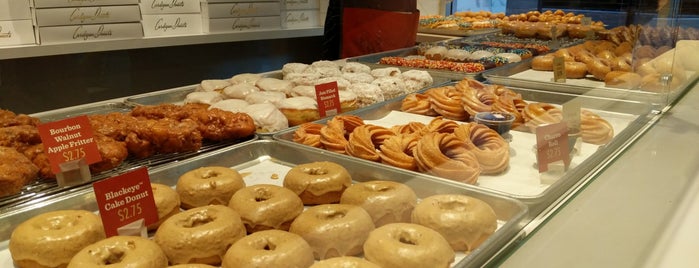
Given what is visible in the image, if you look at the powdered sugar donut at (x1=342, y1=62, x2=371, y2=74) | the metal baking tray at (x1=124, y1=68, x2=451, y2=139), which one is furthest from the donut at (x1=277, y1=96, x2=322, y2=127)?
the powdered sugar donut at (x1=342, y1=62, x2=371, y2=74)

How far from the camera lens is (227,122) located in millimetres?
2086

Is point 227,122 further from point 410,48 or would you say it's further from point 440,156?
point 410,48

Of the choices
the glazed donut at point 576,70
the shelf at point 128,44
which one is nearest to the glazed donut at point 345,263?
the shelf at point 128,44

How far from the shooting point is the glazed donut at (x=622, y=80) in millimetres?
2569

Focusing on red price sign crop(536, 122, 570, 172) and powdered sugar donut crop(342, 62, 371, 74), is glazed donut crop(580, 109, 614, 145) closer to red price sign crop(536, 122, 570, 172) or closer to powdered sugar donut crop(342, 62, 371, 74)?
red price sign crop(536, 122, 570, 172)

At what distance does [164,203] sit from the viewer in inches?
57.8

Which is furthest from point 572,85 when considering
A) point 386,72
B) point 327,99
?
point 327,99

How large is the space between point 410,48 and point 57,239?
3.30m

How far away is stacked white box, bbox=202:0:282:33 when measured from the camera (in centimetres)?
350

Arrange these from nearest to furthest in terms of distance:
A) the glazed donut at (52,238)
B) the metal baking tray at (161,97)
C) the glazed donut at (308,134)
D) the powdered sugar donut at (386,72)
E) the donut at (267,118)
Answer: the glazed donut at (52,238) → the glazed donut at (308,134) → the donut at (267,118) → the metal baking tray at (161,97) → the powdered sugar donut at (386,72)

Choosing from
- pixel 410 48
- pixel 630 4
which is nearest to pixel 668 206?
pixel 630 4

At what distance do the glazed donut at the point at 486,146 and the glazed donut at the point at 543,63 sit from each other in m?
1.61

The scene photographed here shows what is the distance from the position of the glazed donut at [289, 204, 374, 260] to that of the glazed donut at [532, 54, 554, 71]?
8.21 feet

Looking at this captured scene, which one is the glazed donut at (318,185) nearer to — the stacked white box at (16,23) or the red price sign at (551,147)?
the red price sign at (551,147)
